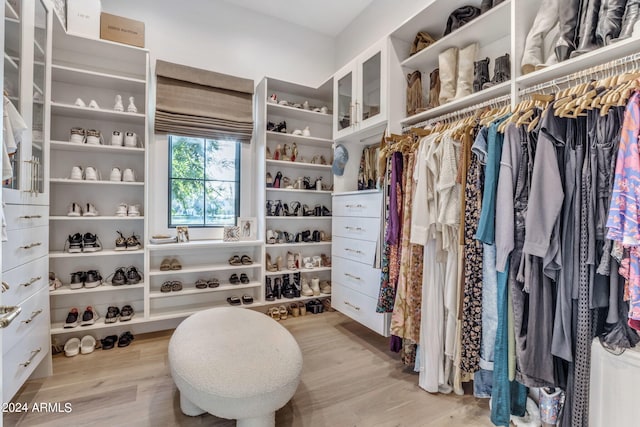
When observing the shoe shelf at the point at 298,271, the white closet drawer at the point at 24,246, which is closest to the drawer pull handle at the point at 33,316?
the white closet drawer at the point at 24,246

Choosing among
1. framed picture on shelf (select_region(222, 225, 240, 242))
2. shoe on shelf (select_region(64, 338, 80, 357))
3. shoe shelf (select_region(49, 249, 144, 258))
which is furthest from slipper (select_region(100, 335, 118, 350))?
framed picture on shelf (select_region(222, 225, 240, 242))

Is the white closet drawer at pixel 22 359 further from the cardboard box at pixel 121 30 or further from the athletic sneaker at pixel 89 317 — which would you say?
the cardboard box at pixel 121 30

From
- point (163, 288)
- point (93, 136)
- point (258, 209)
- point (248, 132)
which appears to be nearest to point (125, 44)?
point (93, 136)

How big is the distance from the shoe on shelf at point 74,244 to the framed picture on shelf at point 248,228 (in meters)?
1.27

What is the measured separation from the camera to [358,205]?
8.11ft

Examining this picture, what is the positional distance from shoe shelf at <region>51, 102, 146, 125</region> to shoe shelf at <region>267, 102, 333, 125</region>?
1.19m

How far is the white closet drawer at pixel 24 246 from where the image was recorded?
1.44 metres

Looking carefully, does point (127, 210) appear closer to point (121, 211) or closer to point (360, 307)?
point (121, 211)

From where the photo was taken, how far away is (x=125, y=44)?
2.39 metres

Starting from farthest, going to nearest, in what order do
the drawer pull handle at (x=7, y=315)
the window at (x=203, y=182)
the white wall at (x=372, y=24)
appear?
the window at (x=203, y=182), the white wall at (x=372, y=24), the drawer pull handle at (x=7, y=315)

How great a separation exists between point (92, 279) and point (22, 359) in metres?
0.90

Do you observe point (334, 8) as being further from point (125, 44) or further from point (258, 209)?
point (258, 209)

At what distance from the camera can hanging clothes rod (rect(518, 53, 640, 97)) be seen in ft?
4.19

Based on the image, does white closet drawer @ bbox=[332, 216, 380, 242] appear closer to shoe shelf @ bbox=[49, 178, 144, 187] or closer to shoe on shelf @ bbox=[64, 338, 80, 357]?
shoe shelf @ bbox=[49, 178, 144, 187]
